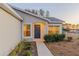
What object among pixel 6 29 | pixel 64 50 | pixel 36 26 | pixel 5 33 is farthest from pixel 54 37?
pixel 5 33

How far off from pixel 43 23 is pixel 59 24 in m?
2.02

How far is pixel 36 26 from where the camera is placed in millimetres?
19812

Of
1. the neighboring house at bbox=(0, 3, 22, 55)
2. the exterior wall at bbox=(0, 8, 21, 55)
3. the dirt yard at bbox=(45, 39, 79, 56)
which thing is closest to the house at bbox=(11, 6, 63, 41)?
the dirt yard at bbox=(45, 39, 79, 56)

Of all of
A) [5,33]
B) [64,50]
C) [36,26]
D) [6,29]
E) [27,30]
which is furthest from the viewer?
[36,26]

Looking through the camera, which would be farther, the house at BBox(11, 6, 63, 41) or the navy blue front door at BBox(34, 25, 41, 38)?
the navy blue front door at BBox(34, 25, 41, 38)

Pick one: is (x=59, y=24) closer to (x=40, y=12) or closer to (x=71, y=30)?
(x=71, y=30)

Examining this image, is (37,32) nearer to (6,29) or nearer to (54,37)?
(54,37)

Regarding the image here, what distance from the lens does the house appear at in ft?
60.0

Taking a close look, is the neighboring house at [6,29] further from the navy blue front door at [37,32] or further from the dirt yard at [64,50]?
the navy blue front door at [37,32]

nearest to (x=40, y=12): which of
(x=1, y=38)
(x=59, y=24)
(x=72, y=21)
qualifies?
(x=72, y=21)

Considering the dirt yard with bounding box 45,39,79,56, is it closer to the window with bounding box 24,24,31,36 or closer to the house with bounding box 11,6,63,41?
the house with bounding box 11,6,63,41

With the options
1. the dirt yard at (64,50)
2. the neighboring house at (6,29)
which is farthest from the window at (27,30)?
the neighboring house at (6,29)

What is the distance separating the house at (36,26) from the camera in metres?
18.3

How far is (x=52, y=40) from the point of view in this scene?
723 inches
